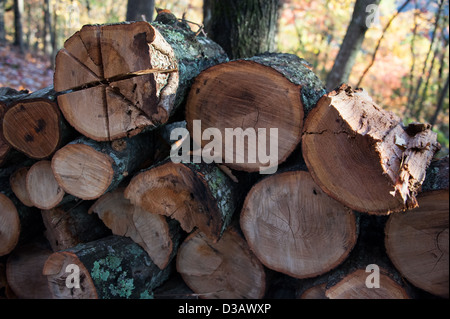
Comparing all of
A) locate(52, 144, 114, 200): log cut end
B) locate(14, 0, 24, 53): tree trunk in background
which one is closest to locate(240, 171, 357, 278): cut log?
locate(52, 144, 114, 200): log cut end

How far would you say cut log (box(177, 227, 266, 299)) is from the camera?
2086 mm

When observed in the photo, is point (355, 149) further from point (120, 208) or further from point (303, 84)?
point (120, 208)

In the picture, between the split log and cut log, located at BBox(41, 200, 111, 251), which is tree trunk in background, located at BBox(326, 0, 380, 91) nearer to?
the split log

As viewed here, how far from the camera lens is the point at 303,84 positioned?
5.95 feet

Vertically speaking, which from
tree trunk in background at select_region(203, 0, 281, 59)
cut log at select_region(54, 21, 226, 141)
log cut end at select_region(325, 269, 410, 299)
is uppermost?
tree trunk in background at select_region(203, 0, 281, 59)

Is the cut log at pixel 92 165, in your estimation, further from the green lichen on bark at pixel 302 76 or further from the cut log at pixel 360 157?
the cut log at pixel 360 157

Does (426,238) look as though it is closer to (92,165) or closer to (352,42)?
(92,165)

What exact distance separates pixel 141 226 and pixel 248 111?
1008 millimetres

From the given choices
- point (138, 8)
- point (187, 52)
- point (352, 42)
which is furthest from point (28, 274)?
point (352, 42)

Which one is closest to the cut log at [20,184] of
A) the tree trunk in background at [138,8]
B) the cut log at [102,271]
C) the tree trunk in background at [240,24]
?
the cut log at [102,271]
